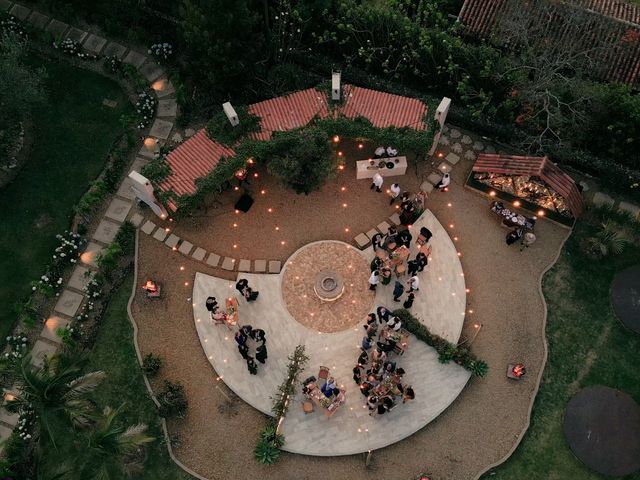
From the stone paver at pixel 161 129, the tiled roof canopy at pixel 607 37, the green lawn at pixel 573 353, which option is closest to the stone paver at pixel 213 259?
the stone paver at pixel 161 129

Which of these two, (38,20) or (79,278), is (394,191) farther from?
(38,20)

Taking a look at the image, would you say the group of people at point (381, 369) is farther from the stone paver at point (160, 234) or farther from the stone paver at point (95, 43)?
the stone paver at point (95, 43)

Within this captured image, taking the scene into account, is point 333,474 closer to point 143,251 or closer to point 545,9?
point 143,251

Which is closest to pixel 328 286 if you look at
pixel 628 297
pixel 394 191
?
pixel 394 191

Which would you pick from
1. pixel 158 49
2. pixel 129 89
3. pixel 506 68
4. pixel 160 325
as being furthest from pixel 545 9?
pixel 160 325

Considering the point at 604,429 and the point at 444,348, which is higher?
the point at 444,348

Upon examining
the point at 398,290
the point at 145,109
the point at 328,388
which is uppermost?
the point at 145,109

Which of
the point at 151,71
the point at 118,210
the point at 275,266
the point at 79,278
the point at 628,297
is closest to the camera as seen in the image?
the point at 628,297
